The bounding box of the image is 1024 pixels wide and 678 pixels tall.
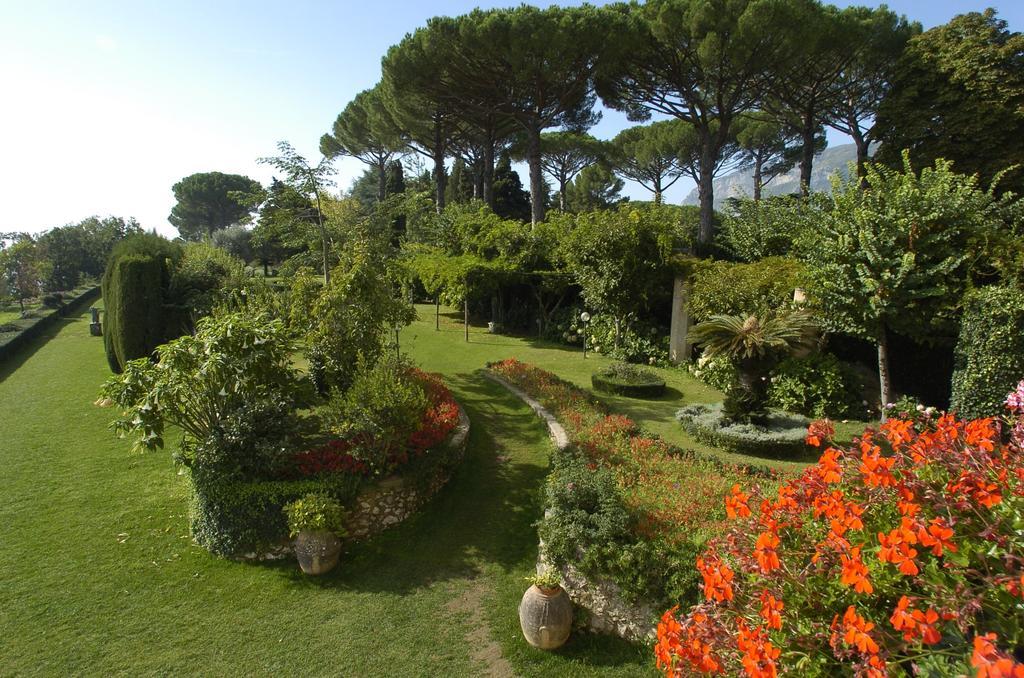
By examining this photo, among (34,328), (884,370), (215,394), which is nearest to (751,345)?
(884,370)

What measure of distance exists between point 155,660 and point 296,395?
12.2 ft

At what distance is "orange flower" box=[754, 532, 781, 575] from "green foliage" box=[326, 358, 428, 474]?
18.7ft

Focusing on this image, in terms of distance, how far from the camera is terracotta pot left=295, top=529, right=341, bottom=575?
6461 mm

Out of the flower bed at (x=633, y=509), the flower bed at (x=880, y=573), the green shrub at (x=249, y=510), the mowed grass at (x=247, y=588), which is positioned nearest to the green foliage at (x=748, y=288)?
the flower bed at (x=633, y=509)

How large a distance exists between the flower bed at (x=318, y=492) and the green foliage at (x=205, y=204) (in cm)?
6349

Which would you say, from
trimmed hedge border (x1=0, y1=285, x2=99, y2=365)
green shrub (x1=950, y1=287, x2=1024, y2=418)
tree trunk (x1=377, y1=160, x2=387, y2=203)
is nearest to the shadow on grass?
green shrub (x1=950, y1=287, x2=1024, y2=418)

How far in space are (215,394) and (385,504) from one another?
2.76 m

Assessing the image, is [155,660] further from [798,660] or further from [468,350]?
[468,350]

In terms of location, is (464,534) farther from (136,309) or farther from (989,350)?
(136,309)

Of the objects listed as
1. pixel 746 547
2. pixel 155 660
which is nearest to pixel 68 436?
pixel 155 660

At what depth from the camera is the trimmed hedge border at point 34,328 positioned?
1803cm

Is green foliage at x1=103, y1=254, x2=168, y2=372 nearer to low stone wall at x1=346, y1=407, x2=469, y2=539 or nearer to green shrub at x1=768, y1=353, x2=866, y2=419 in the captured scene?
low stone wall at x1=346, y1=407, x2=469, y2=539

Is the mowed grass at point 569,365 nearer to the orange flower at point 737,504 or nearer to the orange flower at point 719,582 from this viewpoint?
the orange flower at point 737,504

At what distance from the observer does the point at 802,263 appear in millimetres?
13062
